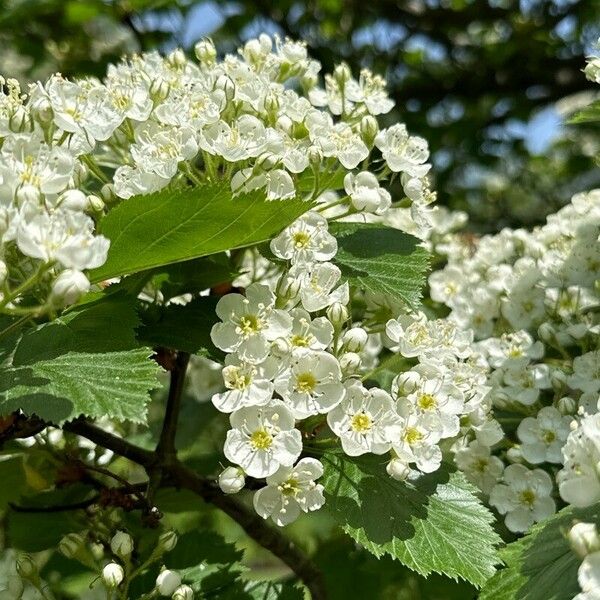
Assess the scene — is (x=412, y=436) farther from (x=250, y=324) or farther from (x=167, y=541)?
(x=167, y=541)

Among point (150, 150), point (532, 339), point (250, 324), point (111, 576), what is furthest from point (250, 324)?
point (532, 339)

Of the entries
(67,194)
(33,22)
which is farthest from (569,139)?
(67,194)

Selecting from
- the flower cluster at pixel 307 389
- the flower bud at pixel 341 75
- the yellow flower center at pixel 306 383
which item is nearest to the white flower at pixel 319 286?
the flower cluster at pixel 307 389

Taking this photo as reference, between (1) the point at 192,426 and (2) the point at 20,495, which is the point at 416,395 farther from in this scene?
(1) the point at 192,426

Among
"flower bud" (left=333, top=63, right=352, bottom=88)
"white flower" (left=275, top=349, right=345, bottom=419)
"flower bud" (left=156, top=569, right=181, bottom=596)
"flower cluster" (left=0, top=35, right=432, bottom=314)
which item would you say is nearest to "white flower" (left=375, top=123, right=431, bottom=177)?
"flower cluster" (left=0, top=35, right=432, bottom=314)

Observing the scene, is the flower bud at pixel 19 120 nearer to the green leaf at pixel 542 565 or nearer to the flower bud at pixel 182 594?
the flower bud at pixel 182 594
